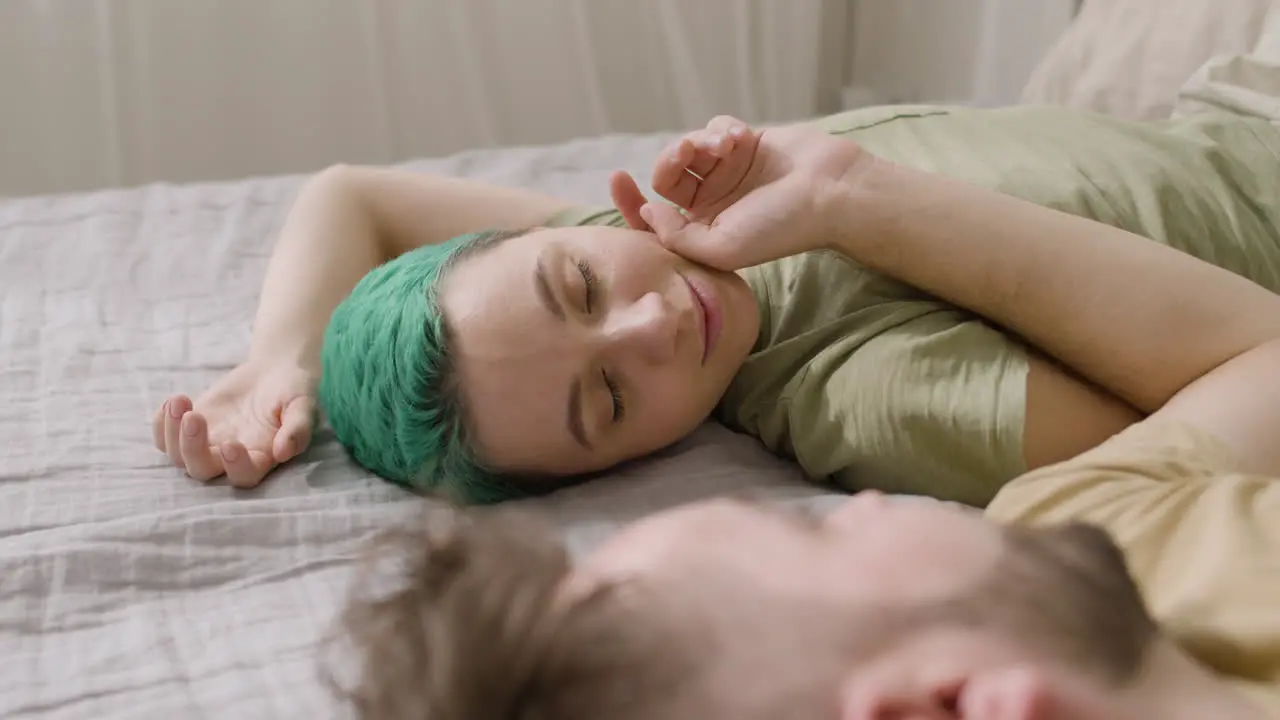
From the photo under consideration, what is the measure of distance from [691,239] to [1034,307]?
0.30 meters

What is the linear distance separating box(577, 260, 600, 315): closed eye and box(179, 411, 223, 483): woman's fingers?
0.34 meters

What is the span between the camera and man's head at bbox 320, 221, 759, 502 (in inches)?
36.5

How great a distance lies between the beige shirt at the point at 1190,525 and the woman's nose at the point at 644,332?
0.98ft

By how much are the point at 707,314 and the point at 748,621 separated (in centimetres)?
53

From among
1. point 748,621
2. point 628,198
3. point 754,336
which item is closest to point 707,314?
point 754,336

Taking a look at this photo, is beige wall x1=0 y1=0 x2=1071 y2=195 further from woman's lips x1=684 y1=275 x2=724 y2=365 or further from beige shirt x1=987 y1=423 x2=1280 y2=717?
beige shirt x1=987 y1=423 x2=1280 y2=717

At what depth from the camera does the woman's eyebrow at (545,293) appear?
93 centimetres

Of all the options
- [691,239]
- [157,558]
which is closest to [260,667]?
[157,558]

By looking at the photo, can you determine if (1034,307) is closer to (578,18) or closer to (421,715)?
(421,715)

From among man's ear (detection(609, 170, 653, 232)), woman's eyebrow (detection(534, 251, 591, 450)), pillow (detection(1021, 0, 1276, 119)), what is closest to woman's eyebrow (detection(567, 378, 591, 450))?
woman's eyebrow (detection(534, 251, 591, 450))

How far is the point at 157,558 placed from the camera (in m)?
0.86

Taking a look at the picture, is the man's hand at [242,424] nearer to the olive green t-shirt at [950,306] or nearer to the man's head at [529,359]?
the man's head at [529,359]

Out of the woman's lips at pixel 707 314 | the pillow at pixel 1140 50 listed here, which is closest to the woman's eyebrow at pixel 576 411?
the woman's lips at pixel 707 314

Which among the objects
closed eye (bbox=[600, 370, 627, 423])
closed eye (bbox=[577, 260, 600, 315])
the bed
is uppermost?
closed eye (bbox=[577, 260, 600, 315])
